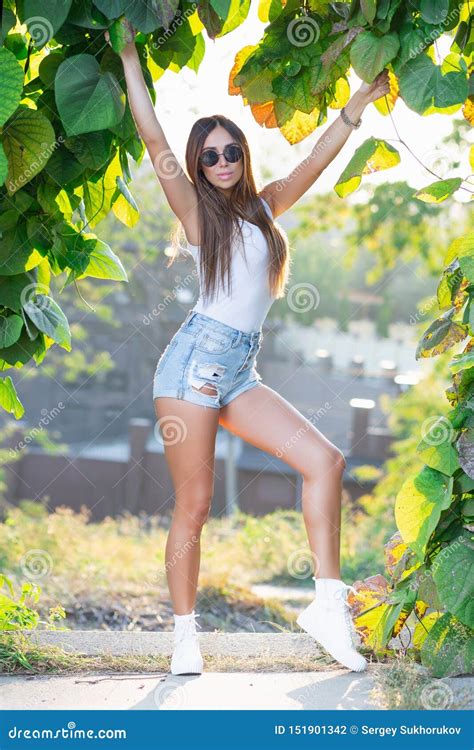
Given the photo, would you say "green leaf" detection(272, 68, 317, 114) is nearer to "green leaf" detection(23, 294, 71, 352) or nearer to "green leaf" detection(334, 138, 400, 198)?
"green leaf" detection(334, 138, 400, 198)

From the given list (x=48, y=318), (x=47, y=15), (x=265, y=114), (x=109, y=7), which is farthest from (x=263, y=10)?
(x=48, y=318)

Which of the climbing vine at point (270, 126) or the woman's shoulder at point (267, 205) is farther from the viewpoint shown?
the woman's shoulder at point (267, 205)

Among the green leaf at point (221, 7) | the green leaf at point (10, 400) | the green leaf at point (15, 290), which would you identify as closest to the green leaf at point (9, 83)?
the green leaf at point (221, 7)

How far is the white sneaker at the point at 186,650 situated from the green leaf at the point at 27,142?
1.24m

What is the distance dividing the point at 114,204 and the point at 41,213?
0.82 ft

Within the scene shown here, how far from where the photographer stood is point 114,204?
8.87ft

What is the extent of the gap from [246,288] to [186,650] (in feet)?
3.26

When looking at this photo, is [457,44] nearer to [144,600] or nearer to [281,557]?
[144,600]

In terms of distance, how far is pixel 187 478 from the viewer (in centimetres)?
265

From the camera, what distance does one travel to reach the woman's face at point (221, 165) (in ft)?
8.82

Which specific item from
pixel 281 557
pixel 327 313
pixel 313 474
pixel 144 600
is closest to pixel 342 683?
pixel 313 474

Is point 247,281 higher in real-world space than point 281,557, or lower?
higher

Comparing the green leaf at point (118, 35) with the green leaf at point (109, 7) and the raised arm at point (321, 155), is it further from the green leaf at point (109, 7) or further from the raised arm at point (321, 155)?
the raised arm at point (321, 155)

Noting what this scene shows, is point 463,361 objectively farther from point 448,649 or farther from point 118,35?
point 118,35
